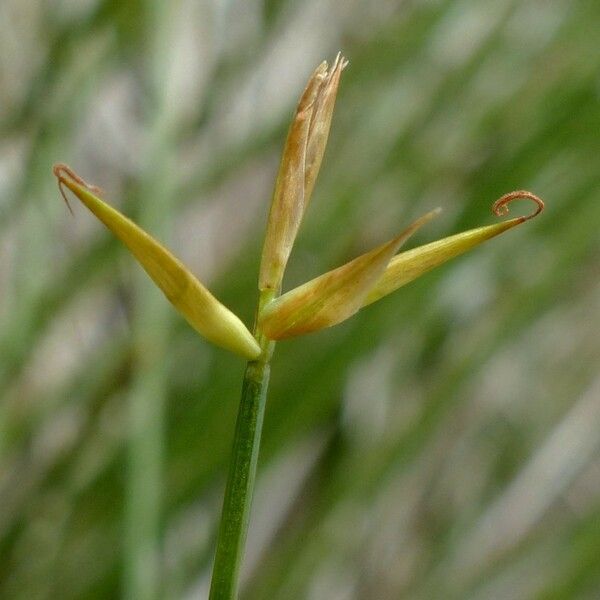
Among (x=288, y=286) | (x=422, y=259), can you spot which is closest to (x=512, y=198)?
(x=422, y=259)

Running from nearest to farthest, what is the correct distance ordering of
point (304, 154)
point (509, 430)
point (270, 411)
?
point (304, 154), point (270, 411), point (509, 430)

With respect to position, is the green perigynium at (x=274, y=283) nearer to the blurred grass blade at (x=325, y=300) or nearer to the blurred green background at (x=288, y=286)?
the blurred grass blade at (x=325, y=300)

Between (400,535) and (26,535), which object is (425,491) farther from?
(26,535)

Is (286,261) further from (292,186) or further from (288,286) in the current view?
(288,286)

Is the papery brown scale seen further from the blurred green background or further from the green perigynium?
the blurred green background

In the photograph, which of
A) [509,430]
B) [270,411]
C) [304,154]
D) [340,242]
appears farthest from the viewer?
[509,430]

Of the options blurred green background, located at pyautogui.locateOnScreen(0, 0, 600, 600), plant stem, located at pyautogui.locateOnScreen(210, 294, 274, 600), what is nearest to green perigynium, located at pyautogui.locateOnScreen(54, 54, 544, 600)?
plant stem, located at pyautogui.locateOnScreen(210, 294, 274, 600)

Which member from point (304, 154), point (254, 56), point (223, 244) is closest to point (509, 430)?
point (223, 244)

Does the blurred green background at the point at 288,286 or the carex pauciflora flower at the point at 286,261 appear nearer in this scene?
the carex pauciflora flower at the point at 286,261

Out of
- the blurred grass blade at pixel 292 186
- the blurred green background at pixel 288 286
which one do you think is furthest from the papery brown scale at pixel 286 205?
the blurred green background at pixel 288 286
